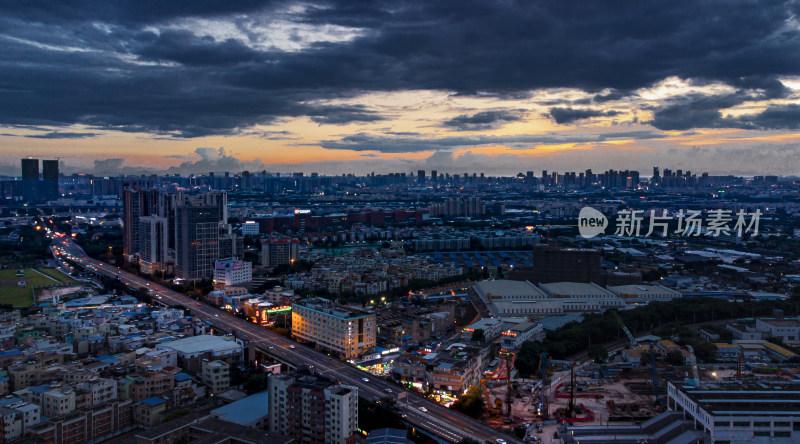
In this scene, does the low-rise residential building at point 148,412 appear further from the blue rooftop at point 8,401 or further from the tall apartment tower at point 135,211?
the tall apartment tower at point 135,211

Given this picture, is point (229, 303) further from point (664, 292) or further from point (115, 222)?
point (115, 222)

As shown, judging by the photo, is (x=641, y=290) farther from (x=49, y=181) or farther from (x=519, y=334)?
(x=49, y=181)

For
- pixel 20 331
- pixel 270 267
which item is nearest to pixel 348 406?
pixel 20 331

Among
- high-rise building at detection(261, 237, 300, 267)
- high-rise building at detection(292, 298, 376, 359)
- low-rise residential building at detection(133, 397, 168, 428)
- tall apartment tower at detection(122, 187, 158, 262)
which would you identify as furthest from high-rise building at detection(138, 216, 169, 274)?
low-rise residential building at detection(133, 397, 168, 428)

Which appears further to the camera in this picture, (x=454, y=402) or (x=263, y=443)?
(x=454, y=402)

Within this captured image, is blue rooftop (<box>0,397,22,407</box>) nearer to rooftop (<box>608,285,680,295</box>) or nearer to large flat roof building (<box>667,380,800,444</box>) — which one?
large flat roof building (<box>667,380,800,444</box>)

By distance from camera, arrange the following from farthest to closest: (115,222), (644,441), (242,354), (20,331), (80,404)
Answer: (115,222) → (20,331) → (242,354) → (80,404) → (644,441)

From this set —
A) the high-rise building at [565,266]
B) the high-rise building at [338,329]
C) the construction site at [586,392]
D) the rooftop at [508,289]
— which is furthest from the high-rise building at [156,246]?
the construction site at [586,392]
